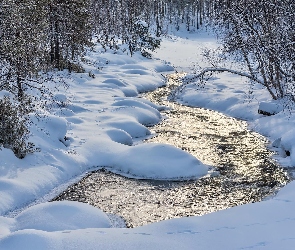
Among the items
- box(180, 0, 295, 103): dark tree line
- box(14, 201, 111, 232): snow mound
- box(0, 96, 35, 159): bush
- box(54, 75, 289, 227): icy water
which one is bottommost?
box(54, 75, 289, 227): icy water

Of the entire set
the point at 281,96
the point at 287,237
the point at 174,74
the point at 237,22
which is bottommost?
the point at 174,74

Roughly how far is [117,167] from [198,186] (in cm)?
260

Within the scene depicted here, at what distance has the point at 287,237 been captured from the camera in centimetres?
579

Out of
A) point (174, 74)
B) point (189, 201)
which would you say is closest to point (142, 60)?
point (174, 74)

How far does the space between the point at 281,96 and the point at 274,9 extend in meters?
3.95

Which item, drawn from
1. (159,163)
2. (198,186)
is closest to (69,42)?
(159,163)

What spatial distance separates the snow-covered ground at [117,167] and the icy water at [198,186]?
1.77ft

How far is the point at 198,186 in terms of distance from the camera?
1066cm

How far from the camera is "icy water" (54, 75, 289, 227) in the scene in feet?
30.7

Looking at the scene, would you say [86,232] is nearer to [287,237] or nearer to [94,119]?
[287,237]

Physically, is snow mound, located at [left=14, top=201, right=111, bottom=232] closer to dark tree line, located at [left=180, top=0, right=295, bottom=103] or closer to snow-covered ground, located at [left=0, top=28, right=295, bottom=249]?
snow-covered ground, located at [left=0, top=28, right=295, bottom=249]

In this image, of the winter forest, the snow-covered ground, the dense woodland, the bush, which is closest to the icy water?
the winter forest

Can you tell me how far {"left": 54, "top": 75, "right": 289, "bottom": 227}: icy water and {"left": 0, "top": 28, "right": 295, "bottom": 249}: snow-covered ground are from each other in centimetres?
54

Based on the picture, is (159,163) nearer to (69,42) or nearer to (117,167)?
(117,167)
